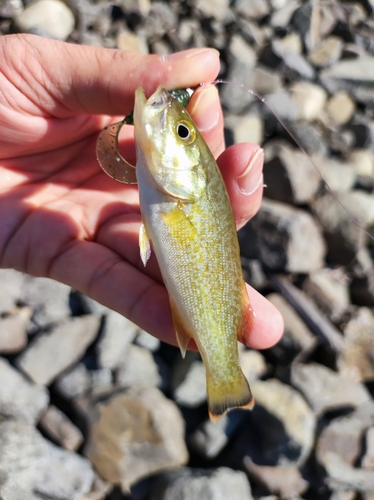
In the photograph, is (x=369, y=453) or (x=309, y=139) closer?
(x=369, y=453)

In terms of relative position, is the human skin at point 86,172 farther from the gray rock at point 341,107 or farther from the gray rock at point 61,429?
the gray rock at point 341,107

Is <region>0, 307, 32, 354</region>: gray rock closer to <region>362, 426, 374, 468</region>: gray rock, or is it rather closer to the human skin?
the human skin

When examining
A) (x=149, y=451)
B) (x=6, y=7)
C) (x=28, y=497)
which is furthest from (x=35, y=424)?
(x=6, y=7)

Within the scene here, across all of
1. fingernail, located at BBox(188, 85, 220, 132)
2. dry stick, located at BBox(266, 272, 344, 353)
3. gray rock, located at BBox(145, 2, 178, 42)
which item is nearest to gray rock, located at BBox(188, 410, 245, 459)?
dry stick, located at BBox(266, 272, 344, 353)

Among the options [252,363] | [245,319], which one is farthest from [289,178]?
[245,319]

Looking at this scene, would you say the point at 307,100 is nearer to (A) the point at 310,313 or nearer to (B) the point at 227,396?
(A) the point at 310,313

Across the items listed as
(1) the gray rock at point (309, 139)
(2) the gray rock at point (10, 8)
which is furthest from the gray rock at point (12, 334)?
(1) the gray rock at point (309, 139)
